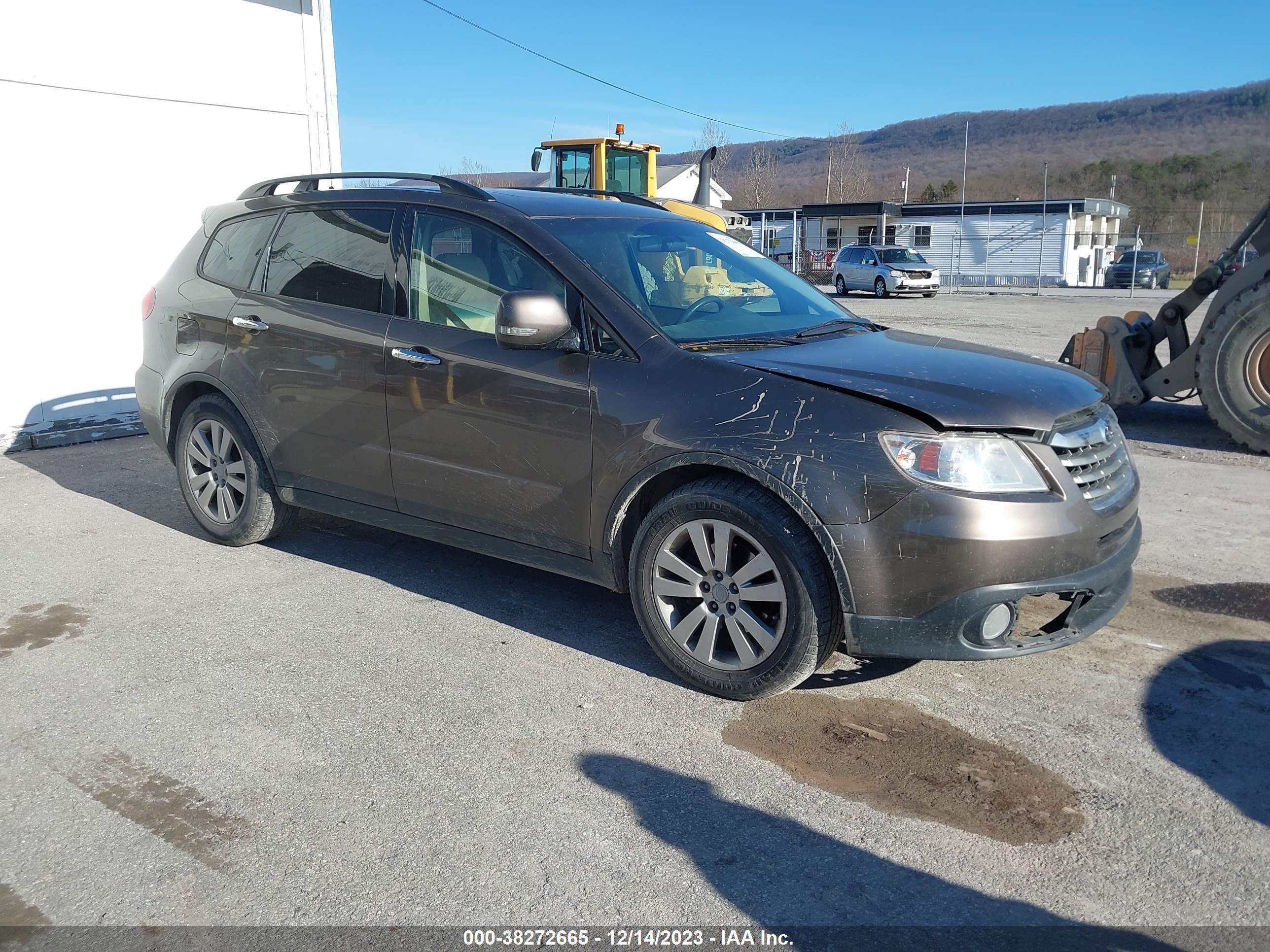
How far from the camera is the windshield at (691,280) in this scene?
4266 millimetres

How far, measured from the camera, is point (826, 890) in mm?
2783

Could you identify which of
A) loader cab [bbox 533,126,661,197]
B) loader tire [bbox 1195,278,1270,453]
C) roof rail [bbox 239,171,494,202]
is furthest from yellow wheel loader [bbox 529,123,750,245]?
roof rail [bbox 239,171,494,202]

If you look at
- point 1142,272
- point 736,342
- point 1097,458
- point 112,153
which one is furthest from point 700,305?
point 1142,272

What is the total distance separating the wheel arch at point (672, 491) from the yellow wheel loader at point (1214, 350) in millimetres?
5273

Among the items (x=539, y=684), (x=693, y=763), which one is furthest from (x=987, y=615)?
(x=539, y=684)

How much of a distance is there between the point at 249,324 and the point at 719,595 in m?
2.98

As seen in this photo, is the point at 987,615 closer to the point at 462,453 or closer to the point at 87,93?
the point at 462,453

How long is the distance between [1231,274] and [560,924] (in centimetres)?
830

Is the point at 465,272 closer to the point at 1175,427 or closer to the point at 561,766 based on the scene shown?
the point at 561,766

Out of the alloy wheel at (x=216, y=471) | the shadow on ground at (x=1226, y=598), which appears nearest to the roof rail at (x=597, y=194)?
the alloy wheel at (x=216, y=471)

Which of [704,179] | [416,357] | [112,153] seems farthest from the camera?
[704,179]

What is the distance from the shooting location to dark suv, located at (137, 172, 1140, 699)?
11.5ft

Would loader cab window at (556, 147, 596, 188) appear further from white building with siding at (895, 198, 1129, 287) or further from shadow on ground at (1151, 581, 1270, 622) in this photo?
white building with siding at (895, 198, 1129, 287)

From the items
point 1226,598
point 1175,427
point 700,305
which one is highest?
point 700,305
